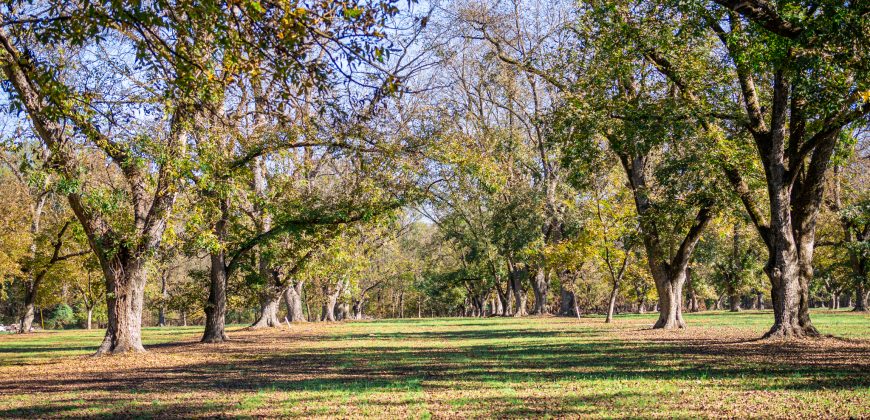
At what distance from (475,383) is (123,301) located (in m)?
11.7

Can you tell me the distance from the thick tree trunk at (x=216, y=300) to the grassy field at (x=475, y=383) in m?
6.33

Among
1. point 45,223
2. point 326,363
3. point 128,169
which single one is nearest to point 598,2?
point 326,363

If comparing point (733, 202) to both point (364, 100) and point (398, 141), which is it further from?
point (364, 100)

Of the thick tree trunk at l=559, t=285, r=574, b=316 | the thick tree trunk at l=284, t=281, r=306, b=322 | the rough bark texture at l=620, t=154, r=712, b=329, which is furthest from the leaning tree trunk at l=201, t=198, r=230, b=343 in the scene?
the thick tree trunk at l=559, t=285, r=574, b=316

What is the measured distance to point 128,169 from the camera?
58.7 feet

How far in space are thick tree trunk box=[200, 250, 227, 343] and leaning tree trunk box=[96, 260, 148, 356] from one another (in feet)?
18.7

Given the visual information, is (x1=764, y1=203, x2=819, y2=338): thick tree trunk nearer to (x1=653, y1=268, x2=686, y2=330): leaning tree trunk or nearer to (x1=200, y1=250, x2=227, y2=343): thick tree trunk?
(x1=653, y1=268, x2=686, y2=330): leaning tree trunk

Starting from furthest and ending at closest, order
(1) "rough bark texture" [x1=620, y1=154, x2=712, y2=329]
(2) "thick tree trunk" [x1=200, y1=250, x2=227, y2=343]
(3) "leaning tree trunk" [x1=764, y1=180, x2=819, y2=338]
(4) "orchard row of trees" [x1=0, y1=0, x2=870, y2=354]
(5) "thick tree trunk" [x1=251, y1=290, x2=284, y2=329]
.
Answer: (5) "thick tree trunk" [x1=251, y1=290, x2=284, y2=329] → (2) "thick tree trunk" [x1=200, y1=250, x2=227, y2=343] → (1) "rough bark texture" [x1=620, y1=154, x2=712, y2=329] → (3) "leaning tree trunk" [x1=764, y1=180, x2=819, y2=338] → (4) "orchard row of trees" [x1=0, y1=0, x2=870, y2=354]

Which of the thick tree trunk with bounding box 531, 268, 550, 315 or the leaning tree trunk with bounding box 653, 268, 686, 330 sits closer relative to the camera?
the leaning tree trunk with bounding box 653, 268, 686, 330

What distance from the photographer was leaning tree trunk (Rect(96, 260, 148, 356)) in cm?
1858

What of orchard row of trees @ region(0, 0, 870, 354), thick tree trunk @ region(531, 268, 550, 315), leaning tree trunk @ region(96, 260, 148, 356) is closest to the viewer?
orchard row of trees @ region(0, 0, 870, 354)

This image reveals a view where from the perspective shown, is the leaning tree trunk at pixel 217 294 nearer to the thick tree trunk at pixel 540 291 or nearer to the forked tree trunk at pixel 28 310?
the forked tree trunk at pixel 28 310

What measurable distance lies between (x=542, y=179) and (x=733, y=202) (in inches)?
1135

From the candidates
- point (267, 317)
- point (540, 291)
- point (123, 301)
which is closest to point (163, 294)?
point (267, 317)
